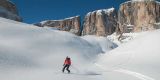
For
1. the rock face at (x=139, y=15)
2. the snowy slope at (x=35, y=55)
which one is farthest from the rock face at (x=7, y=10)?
the rock face at (x=139, y=15)

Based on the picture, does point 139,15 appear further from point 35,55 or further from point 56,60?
point 35,55

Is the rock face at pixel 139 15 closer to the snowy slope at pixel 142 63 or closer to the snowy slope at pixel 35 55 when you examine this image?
the snowy slope at pixel 35 55

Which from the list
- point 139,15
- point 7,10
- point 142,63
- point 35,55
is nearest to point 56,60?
point 35,55

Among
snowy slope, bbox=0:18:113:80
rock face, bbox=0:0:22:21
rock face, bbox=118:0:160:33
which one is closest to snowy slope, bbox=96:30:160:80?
snowy slope, bbox=0:18:113:80

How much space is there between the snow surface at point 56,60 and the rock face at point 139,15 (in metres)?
120

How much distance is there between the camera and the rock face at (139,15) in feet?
558

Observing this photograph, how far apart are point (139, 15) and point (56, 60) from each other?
14502cm

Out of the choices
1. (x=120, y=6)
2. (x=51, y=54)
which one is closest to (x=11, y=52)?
(x=51, y=54)

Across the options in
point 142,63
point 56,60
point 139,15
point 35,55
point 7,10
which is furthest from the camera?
point 139,15

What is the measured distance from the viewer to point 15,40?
3900cm

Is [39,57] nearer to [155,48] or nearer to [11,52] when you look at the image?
[11,52]

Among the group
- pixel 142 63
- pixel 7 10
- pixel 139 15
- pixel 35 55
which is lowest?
pixel 142 63

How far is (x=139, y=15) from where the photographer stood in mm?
177000

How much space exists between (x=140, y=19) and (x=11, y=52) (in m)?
150
